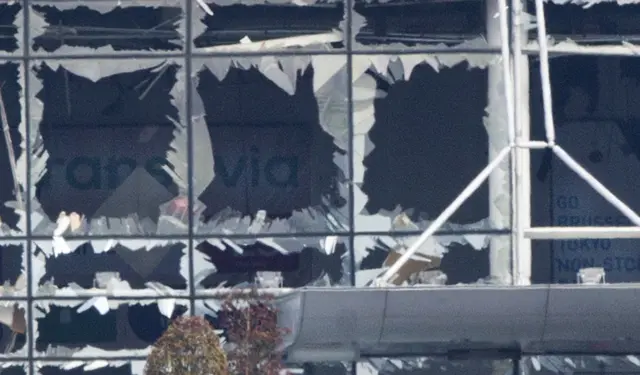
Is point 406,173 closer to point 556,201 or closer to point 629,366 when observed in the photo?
point 556,201

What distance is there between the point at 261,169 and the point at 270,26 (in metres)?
1.81

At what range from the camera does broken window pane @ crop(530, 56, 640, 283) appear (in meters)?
20.9

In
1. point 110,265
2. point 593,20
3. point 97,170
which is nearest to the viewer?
point 110,265

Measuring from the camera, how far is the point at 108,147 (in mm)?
20016

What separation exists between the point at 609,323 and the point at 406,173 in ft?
14.3

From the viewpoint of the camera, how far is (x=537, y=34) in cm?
1900

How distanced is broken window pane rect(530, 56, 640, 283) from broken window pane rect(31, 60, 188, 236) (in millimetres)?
4793

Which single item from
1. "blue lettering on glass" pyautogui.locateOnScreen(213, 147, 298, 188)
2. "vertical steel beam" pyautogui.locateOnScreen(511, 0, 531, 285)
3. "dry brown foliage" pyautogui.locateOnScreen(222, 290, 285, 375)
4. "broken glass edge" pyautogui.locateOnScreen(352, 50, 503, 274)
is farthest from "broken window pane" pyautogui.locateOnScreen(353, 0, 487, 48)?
"dry brown foliage" pyautogui.locateOnScreen(222, 290, 285, 375)

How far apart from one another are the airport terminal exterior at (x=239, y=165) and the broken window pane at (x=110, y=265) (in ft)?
0.08

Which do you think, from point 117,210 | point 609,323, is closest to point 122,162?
point 117,210

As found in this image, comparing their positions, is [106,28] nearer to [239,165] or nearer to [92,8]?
[92,8]

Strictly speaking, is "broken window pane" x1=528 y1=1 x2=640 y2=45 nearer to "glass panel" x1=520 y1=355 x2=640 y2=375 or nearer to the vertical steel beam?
the vertical steel beam

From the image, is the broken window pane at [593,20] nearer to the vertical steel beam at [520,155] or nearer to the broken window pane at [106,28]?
the vertical steel beam at [520,155]

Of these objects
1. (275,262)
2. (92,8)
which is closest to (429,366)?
(275,262)
